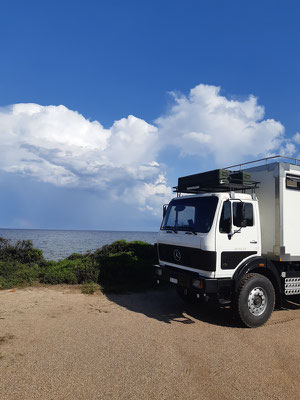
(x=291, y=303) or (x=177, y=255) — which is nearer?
(x=177, y=255)

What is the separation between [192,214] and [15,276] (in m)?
6.75

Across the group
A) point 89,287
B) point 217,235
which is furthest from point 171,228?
point 89,287

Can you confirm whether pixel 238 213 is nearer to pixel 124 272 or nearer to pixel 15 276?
pixel 124 272

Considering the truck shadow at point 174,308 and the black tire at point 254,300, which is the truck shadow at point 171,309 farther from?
the black tire at point 254,300

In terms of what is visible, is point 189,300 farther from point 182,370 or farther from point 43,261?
point 43,261

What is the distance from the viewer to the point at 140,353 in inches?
203

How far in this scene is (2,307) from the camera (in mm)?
7699

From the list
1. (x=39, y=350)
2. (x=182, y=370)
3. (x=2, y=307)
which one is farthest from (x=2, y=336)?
(x=182, y=370)

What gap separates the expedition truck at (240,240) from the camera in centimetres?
667

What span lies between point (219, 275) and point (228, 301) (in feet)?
2.12

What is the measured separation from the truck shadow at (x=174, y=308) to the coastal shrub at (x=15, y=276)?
118 inches

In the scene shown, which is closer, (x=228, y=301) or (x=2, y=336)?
(x=2, y=336)

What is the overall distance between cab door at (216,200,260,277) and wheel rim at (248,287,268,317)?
77cm

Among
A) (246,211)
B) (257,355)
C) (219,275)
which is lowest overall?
(257,355)
